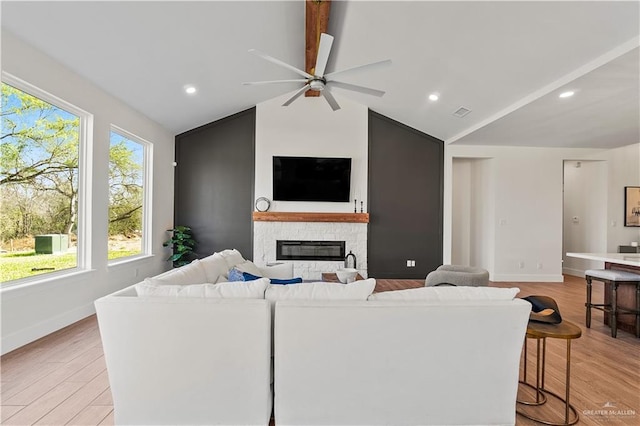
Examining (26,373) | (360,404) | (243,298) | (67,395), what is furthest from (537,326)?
(26,373)

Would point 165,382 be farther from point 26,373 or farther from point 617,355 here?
point 617,355

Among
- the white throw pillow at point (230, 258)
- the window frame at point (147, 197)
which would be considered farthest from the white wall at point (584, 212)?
the window frame at point (147, 197)

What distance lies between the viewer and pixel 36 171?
3270mm

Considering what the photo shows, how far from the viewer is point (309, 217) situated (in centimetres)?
596

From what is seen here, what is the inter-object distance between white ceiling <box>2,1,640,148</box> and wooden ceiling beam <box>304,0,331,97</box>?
0.34 feet

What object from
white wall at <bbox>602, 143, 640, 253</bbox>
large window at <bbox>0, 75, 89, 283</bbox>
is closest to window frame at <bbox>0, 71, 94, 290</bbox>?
large window at <bbox>0, 75, 89, 283</bbox>

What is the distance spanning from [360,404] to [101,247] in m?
3.75

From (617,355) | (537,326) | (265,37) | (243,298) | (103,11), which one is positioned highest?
(265,37)

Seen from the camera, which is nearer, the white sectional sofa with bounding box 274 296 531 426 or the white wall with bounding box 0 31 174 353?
the white sectional sofa with bounding box 274 296 531 426

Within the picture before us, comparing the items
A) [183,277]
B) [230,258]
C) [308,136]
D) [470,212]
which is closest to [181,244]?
[230,258]

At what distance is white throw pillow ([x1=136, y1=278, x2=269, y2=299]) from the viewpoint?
1859 mm

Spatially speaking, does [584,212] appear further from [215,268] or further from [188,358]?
[188,358]

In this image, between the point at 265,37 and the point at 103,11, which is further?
the point at 265,37

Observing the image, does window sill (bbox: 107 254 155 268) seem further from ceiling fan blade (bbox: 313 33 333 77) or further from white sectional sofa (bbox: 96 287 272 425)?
ceiling fan blade (bbox: 313 33 333 77)
